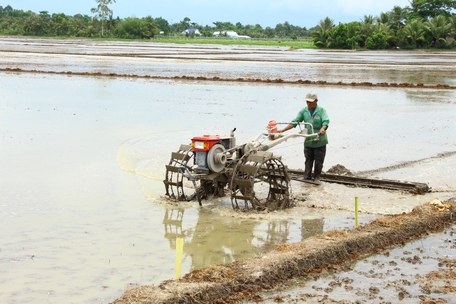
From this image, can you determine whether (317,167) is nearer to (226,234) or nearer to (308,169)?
(308,169)

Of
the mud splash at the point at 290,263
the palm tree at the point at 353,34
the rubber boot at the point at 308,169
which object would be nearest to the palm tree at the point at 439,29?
the palm tree at the point at 353,34

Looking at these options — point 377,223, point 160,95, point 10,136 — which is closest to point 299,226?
point 377,223

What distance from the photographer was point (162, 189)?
32.4 ft

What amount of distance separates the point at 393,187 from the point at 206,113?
888 cm

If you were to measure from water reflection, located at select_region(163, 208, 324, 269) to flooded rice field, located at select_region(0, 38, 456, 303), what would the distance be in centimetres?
2

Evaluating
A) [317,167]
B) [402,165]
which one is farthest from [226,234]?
[402,165]

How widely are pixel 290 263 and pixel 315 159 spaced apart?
4216 millimetres

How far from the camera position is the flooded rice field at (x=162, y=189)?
20.2 ft

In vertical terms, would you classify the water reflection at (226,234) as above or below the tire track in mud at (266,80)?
below

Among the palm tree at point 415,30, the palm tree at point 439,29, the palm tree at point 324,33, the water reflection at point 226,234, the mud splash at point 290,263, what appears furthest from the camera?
the palm tree at point 324,33

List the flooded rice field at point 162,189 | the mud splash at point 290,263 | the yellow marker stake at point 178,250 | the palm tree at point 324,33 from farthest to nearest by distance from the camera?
the palm tree at point 324,33 < the flooded rice field at point 162,189 < the yellow marker stake at point 178,250 < the mud splash at point 290,263

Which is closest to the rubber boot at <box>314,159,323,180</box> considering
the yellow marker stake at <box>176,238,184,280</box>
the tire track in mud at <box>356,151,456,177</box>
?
the tire track in mud at <box>356,151,456,177</box>

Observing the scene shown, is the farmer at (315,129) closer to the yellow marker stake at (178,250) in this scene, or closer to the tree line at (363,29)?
the yellow marker stake at (178,250)

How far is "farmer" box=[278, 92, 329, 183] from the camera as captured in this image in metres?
9.72
